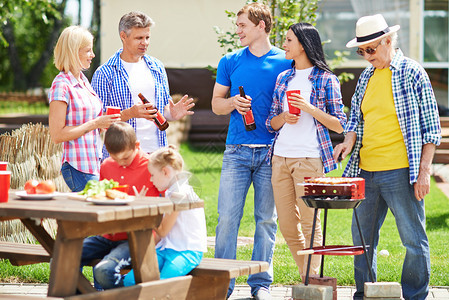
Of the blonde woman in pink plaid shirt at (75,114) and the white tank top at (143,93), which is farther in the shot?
the white tank top at (143,93)

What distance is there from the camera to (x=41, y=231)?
495 centimetres

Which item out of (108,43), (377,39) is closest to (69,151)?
(377,39)

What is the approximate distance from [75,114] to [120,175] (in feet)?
1.89

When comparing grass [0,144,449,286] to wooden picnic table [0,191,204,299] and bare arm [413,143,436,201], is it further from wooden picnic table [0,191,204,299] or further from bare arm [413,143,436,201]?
bare arm [413,143,436,201]

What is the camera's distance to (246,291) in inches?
Answer: 230

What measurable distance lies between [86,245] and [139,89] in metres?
1.31

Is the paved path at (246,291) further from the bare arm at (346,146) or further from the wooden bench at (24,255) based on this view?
the bare arm at (346,146)

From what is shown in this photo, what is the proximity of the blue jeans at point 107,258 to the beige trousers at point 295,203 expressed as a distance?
47.5 inches

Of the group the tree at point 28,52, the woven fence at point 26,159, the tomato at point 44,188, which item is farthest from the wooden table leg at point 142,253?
the tree at point 28,52

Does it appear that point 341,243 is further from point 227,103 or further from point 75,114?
point 75,114

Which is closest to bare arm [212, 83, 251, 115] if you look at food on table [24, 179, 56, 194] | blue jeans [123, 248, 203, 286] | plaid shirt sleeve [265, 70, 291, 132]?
plaid shirt sleeve [265, 70, 291, 132]

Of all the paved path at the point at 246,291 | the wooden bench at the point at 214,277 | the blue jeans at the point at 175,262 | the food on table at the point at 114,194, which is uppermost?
the food on table at the point at 114,194

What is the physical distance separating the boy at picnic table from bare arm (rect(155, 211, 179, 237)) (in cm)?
24

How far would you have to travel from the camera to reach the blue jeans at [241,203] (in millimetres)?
5426
